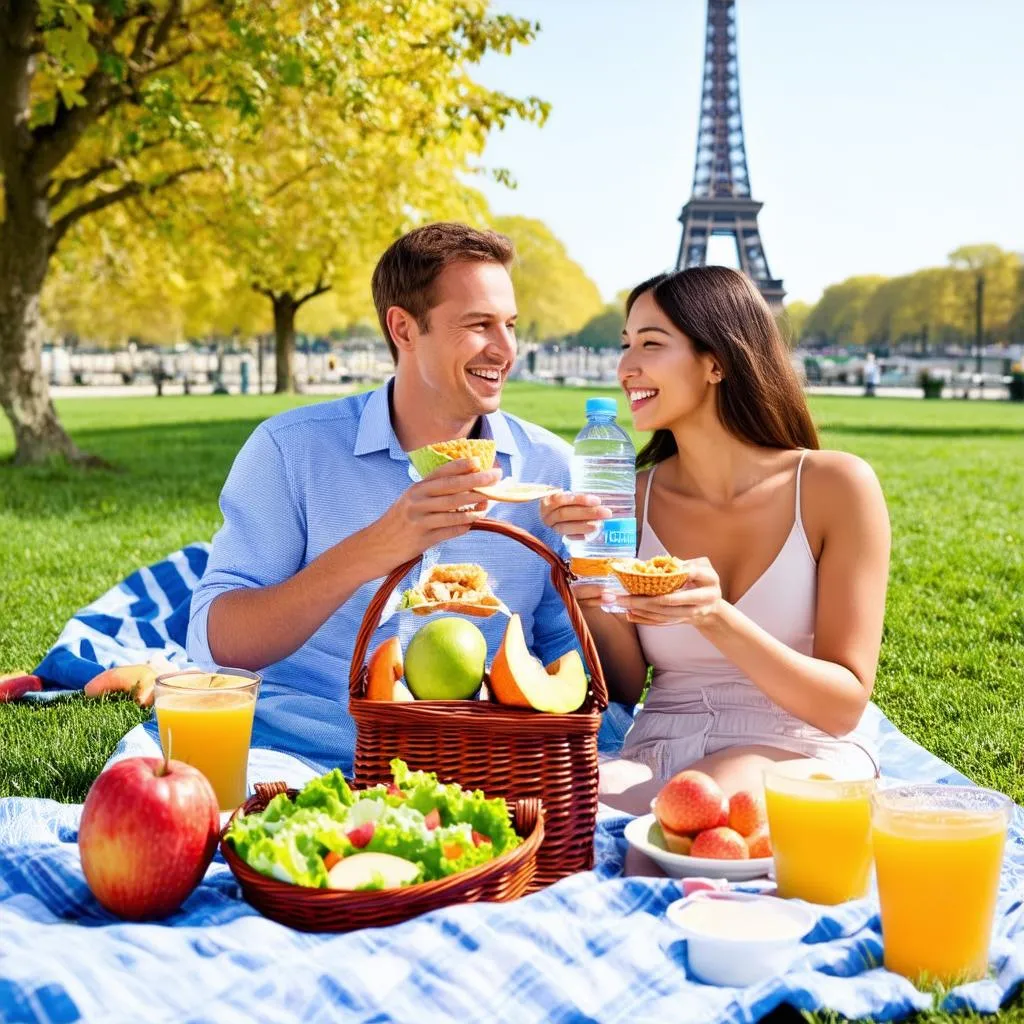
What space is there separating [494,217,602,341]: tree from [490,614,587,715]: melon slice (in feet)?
213

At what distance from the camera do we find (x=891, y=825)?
2758 millimetres

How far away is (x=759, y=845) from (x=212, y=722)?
146cm

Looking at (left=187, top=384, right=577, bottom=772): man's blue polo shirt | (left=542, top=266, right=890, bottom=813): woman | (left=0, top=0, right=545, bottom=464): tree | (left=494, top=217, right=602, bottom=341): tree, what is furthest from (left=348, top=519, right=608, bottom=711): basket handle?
(left=494, top=217, right=602, bottom=341): tree

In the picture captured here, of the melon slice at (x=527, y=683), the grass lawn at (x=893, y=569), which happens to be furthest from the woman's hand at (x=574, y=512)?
the grass lawn at (x=893, y=569)

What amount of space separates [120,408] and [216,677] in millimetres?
30049

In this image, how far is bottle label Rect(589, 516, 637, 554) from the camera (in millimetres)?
3705

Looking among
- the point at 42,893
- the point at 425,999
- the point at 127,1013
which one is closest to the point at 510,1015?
the point at 425,999

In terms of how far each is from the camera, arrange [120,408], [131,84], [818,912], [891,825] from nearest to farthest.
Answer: [891,825], [818,912], [131,84], [120,408]

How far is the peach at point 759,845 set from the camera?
3264 millimetres

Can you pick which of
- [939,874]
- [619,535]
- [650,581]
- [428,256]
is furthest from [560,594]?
[428,256]

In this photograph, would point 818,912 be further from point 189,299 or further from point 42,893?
point 189,299

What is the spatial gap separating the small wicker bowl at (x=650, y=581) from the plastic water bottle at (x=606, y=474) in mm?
521

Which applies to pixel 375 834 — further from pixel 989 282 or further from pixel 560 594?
pixel 989 282

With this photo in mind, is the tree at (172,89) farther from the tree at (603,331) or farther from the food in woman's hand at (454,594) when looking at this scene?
the tree at (603,331)
